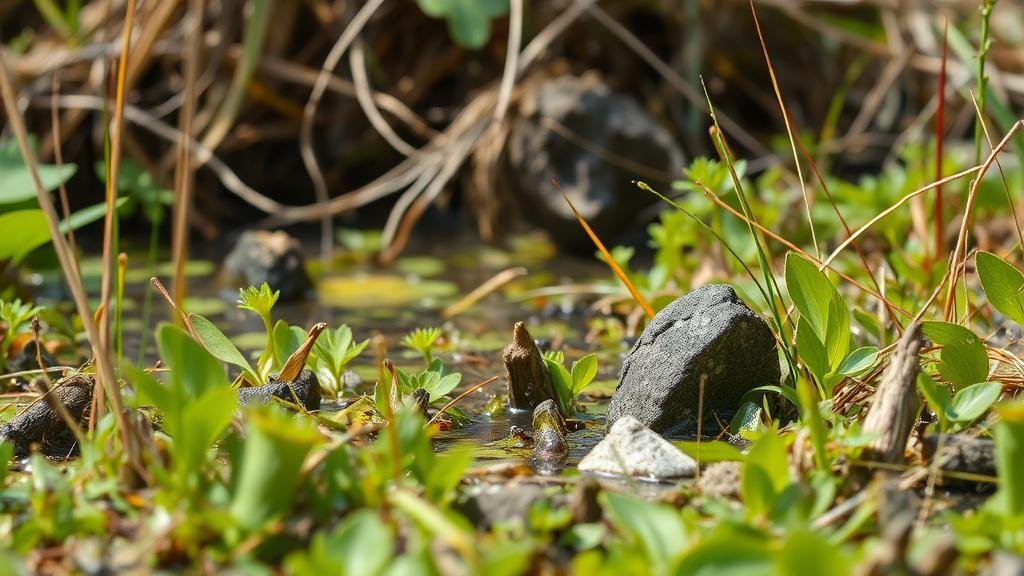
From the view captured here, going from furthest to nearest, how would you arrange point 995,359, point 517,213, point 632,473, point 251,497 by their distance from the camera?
point 517,213 → point 995,359 → point 632,473 → point 251,497

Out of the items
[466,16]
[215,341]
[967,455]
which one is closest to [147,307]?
[215,341]

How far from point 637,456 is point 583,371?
0.27 m

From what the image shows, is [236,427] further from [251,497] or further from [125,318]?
[125,318]

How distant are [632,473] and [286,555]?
457 mm

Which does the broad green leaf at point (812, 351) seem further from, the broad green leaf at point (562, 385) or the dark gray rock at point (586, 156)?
the dark gray rock at point (586, 156)

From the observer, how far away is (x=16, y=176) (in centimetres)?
244

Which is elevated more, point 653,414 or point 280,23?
point 280,23

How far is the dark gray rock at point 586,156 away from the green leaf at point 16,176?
4.40 ft

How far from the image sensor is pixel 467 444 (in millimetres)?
1511

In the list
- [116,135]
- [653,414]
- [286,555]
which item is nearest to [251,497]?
[286,555]

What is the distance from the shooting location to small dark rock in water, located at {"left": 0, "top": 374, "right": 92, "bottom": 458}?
55.5 inches

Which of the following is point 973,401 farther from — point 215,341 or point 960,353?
point 215,341


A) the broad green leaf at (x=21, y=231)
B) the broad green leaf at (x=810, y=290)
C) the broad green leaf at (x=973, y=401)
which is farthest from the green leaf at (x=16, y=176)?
the broad green leaf at (x=973, y=401)

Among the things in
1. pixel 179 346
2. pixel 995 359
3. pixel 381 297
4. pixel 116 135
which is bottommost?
pixel 381 297
